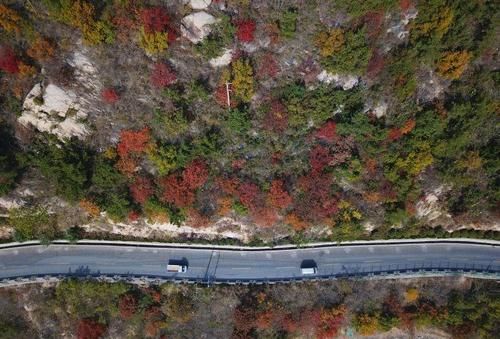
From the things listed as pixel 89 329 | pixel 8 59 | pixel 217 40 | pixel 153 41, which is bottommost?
pixel 89 329

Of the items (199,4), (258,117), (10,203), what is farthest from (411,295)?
(10,203)

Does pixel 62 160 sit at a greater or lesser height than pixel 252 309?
greater

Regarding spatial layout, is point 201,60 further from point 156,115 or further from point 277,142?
point 277,142

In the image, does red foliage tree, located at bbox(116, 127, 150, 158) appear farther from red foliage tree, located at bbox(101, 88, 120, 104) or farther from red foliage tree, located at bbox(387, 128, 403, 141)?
red foliage tree, located at bbox(387, 128, 403, 141)

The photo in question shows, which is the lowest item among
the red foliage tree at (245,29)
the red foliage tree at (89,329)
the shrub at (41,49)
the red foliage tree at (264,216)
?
the red foliage tree at (89,329)

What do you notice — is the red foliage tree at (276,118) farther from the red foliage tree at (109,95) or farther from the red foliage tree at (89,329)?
the red foliage tree at (89,329)

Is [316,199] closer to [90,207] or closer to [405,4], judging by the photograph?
[405,4]

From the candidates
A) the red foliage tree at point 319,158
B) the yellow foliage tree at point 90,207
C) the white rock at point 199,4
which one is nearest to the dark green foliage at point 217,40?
the white rock at point 199,4
